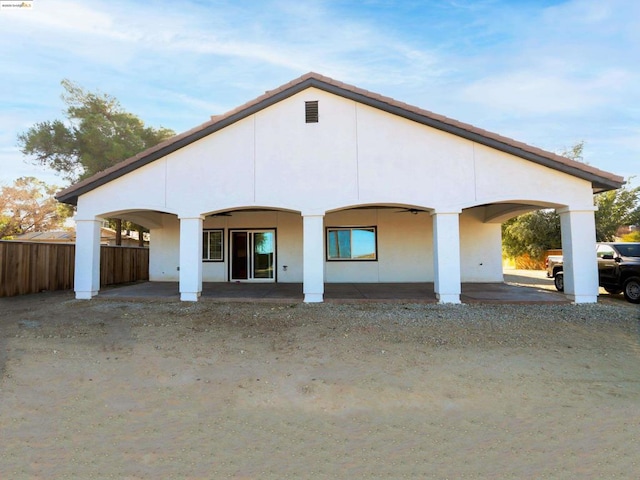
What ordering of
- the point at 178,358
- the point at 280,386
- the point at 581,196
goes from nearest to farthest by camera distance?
the point at 280,386 < the point at 178,358 < the point at 581,196

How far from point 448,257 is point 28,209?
35.5m

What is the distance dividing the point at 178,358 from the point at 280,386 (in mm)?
1983

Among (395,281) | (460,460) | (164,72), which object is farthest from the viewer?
(395,281)

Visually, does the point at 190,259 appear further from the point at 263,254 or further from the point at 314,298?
the point at 263,254

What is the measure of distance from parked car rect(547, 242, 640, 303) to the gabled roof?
211 cm

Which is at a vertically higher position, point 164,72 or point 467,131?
point 164,72

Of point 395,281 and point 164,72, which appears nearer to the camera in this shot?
point 164,72

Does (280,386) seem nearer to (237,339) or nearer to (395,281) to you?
(237,339)

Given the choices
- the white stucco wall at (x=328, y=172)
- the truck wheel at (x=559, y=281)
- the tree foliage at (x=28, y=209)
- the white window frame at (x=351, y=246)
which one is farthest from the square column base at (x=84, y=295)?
the tree foliage at (x=28, y=209)

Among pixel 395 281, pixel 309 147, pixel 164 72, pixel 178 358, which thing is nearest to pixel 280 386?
pixel 178 358

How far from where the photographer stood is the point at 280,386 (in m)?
4.34

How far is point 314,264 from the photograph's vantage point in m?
9.55

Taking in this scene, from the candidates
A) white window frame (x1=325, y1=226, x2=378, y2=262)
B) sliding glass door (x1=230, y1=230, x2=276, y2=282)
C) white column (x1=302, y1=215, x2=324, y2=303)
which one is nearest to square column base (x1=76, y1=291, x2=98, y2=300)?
sliding glass door (x1=230, y1=230, x2=276, y2=282)

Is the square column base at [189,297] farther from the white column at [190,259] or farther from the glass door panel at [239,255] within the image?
the glass door panel at [239,255]
